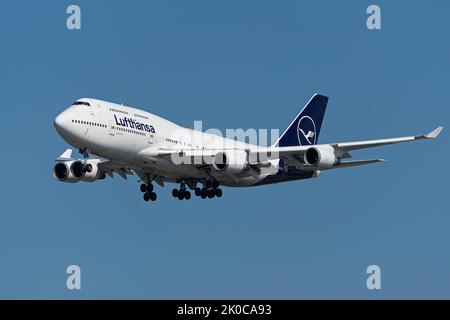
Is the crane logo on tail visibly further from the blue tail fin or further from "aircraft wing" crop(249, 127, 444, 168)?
"aircraft wing" crop(249, 127, 444, 168)

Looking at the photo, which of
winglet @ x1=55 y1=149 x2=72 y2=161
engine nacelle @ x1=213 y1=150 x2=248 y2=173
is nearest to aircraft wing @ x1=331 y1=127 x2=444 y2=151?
engine nacelle @ x1=213 y1=150 x2=248 y2=173

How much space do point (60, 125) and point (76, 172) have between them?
811 cm

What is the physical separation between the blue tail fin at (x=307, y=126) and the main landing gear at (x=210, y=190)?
875 centimetres

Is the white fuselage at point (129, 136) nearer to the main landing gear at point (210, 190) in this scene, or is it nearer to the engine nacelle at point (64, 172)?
the main landing gear at point (210, 190)

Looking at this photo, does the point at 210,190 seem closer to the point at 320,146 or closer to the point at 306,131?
the point at 320,146

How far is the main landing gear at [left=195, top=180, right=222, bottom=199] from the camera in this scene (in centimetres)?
7300

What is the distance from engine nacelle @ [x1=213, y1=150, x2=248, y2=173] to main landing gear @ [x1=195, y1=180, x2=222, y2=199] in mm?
2296

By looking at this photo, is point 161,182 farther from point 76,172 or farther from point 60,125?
point 60,125

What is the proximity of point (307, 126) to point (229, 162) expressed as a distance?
14.2 metres

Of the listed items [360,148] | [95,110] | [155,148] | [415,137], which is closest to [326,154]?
[360,148]

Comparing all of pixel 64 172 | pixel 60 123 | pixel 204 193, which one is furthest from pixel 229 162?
pixel 64 172

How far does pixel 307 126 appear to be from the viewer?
8281 cm

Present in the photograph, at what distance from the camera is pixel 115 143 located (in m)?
67.2

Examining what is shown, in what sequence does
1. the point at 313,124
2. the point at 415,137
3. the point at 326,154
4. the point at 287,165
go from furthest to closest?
the point at 313,124, the point at 287,165, the point at 326,154, the point at 415,137
